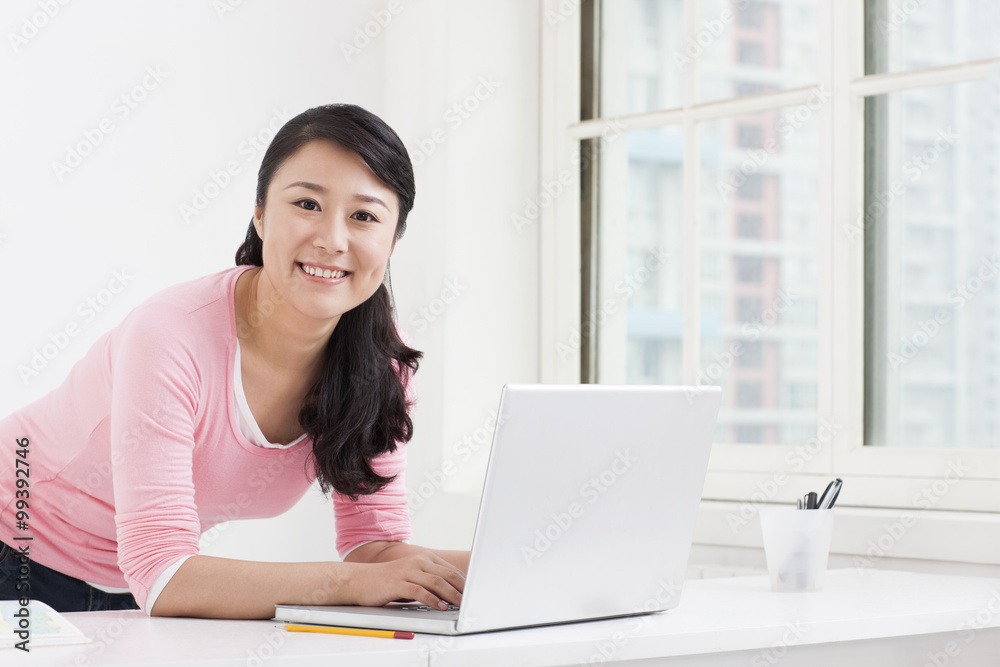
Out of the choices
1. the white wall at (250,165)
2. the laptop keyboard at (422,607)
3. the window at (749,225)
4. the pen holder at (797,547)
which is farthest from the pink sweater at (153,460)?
the window at (749,225)

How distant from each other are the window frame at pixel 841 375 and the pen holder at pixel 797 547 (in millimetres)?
368

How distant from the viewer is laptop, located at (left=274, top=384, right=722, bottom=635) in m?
0.91

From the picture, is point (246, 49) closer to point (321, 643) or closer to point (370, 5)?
point (370, 5)

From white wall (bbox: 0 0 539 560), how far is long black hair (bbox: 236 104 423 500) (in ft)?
2.12

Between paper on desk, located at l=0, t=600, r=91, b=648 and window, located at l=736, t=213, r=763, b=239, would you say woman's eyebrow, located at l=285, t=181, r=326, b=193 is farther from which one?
window, located at l=736, t=213, r=763, b=239

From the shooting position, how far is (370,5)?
241cm

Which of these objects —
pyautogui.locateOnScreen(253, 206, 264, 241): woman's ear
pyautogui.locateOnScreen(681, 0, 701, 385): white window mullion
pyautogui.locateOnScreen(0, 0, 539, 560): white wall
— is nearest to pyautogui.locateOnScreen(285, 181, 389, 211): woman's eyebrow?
pyautogui.locateOnScreen(253, 206, 264, 241): woman's ear

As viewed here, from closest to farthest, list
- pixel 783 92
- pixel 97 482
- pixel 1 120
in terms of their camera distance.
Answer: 1. pixel 97 482
2. pixel 1 120
3. pixel 783 92

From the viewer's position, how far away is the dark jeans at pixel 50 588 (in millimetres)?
1340

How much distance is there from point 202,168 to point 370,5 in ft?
1.91

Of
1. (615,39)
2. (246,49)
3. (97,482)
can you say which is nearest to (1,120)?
(246,49)

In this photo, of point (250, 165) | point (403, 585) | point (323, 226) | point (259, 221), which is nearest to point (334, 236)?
point (323, 226)

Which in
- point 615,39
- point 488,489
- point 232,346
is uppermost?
point 615,39

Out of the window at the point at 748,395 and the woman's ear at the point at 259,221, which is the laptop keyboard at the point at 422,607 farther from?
the window at the point at 748,395
